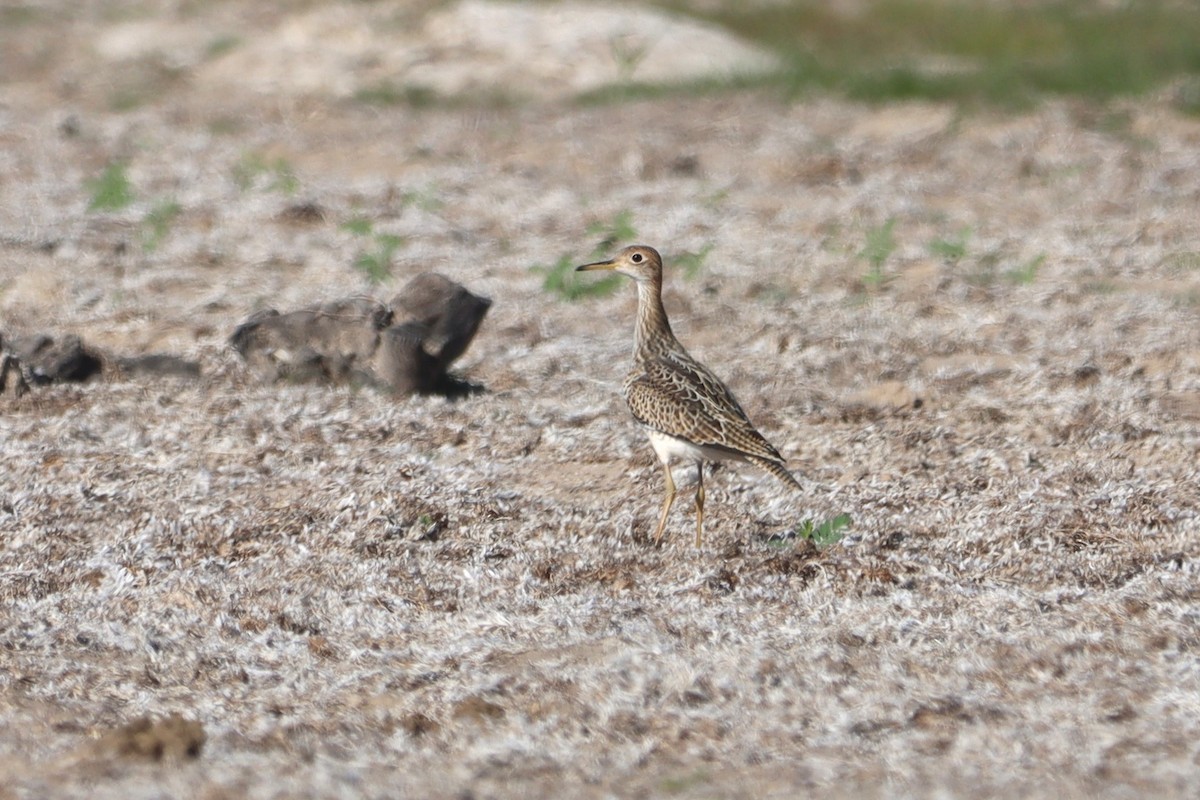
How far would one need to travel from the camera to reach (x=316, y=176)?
15125 mm

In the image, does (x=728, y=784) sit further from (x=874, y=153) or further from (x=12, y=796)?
(x=874, y=153)

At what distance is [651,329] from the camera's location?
822 centimetres

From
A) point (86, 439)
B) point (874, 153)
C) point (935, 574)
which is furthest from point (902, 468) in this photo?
point (874, 153)

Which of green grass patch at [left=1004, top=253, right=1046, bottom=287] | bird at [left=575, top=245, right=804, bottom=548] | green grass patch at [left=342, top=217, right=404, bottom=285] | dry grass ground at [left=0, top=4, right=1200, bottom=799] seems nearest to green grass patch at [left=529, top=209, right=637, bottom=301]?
dry grass ground at [left=0, top=4, right=1200, bottom=799]

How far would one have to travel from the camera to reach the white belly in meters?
7.21

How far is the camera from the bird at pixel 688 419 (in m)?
7.14

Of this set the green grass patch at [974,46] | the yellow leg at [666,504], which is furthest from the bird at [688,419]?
the green grass patch at [974,46]

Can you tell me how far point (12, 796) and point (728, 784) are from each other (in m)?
2.06

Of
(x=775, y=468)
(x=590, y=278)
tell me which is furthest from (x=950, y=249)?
(x=775, y=468)

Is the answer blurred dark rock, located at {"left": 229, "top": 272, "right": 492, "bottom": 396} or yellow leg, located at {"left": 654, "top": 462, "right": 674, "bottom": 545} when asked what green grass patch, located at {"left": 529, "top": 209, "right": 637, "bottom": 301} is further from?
yellow leg, located at {"left": 654, "top": 462, "right": 674, "bottom": 545}

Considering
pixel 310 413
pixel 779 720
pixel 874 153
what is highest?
pixel 874 153

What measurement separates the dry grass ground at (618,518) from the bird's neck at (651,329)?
0.53 m

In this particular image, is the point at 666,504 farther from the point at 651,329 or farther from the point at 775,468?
the point at 651,329

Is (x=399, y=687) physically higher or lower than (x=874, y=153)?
lower
